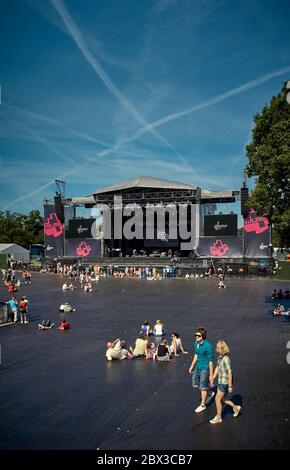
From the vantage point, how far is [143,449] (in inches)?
230

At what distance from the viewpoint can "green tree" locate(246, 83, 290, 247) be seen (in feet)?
53.9

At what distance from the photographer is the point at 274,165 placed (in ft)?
54.3

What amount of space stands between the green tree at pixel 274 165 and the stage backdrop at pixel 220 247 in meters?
28.4

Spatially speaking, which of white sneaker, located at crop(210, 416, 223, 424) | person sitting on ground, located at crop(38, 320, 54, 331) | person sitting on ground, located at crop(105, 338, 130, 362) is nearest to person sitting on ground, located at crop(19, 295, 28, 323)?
person sitting on ground, located at crop(38, 320, 54, 331)

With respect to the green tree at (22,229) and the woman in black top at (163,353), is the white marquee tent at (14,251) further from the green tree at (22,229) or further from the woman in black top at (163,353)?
the woman in black top at (163,353)

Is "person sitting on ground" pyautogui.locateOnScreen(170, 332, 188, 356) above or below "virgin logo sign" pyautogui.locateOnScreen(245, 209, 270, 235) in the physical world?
below

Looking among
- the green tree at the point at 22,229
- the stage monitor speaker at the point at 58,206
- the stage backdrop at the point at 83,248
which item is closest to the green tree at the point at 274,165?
the stage backdrop at the point at 83,248

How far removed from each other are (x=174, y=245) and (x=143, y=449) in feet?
164

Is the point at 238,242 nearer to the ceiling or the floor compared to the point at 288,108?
nearer to the floor

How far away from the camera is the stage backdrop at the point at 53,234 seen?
178 ft

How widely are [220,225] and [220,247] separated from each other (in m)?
2.62

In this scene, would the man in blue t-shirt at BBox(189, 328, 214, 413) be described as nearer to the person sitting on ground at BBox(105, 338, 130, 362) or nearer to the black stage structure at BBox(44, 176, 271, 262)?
the person sitting on ground at BBox(105, 338, 130, 362)
